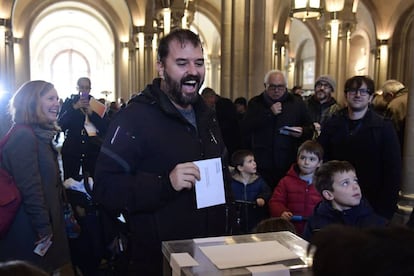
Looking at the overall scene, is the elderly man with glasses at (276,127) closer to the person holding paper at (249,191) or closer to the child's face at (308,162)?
the person holding paper at (249,191)

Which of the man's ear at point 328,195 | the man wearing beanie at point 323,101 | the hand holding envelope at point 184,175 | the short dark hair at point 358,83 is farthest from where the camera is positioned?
the man wearing beanie at point 323,101

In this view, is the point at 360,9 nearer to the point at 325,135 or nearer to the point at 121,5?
the point at 121,5

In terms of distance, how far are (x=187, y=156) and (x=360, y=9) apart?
22840 mm

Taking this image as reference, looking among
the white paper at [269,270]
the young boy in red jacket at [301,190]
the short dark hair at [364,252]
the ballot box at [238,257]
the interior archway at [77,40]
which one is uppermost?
the interior archway at [77,40]

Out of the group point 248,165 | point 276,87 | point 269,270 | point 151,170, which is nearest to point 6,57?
point 276,87

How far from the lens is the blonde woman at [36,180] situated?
9.50ft

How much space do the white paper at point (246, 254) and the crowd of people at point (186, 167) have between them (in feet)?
1.63

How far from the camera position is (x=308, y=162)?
3662 mm

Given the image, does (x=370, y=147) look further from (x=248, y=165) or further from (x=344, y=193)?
(x=248, y=165)

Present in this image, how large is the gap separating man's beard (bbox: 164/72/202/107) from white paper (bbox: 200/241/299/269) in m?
0.84

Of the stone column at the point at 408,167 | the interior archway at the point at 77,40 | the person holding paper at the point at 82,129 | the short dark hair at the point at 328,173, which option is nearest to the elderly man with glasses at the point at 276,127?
the stone column at the point at 408,167

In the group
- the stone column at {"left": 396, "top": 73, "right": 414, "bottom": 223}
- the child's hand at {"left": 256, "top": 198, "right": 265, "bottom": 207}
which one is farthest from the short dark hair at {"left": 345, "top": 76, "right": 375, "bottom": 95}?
the stone column at {"left": 396, "top": 73, "right": 414, "bottom": 223}

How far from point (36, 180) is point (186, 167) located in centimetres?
139

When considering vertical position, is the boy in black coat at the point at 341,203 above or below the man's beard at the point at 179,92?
below
